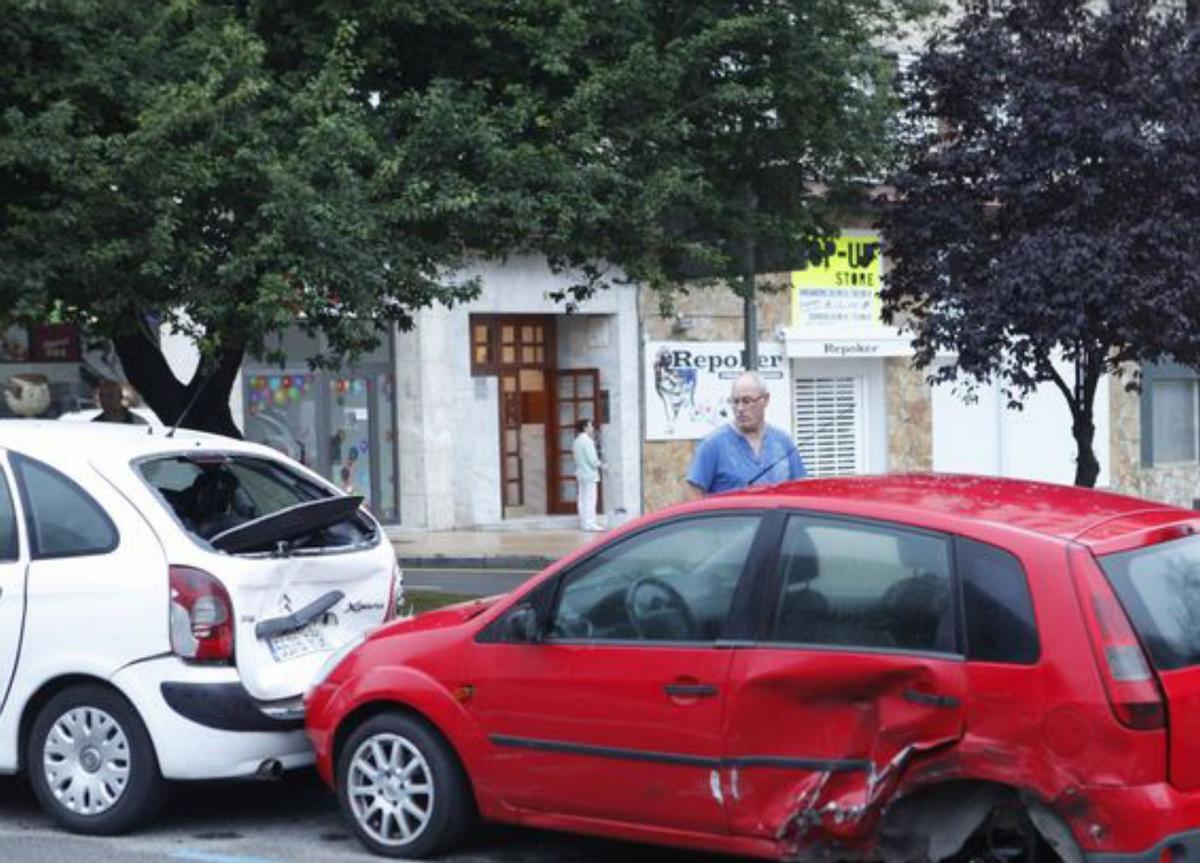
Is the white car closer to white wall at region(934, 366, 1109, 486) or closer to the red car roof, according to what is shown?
the red car roof

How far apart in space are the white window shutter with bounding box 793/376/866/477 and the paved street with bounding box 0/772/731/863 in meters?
22.5

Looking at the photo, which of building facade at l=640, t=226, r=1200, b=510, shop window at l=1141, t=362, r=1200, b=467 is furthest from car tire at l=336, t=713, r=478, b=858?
shop window at l=1141, t=362, r=1200, b=467

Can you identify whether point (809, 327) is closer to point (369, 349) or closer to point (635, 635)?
point (369, 349)

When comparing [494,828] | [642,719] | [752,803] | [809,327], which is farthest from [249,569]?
[809,327]

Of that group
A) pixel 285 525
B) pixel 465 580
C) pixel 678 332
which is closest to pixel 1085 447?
pixel 465 580

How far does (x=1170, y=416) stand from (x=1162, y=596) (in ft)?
99.6

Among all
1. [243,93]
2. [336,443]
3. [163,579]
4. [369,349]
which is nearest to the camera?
[163,579]

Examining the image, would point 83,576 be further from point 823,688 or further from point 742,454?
point 742,454

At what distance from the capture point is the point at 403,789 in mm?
6766

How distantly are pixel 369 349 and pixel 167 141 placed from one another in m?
1.88

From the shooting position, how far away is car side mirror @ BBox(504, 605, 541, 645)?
6.52 meters

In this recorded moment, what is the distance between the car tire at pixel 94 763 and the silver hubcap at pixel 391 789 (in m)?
0.85

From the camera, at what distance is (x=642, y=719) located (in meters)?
6.20

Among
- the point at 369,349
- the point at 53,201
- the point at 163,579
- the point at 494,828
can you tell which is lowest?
the point at 494,828
